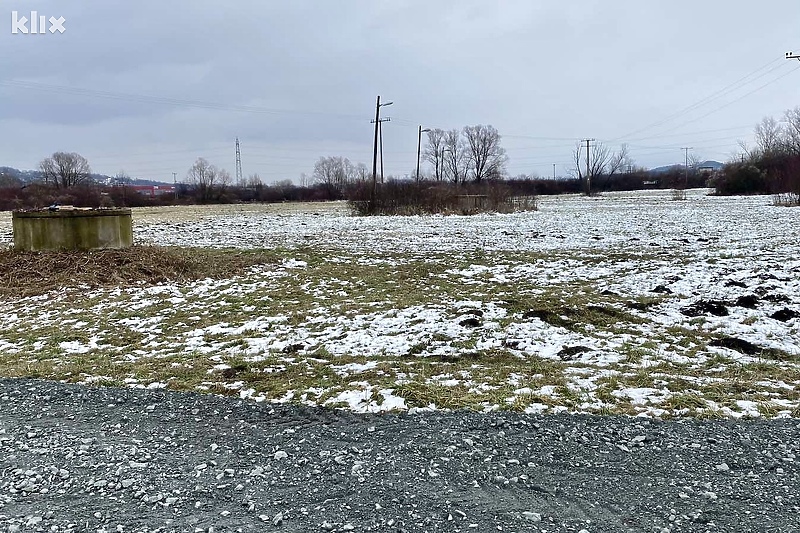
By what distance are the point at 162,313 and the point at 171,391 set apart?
136 inches

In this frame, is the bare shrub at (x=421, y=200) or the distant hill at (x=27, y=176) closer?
the bare shrub at (x=421, y=200)

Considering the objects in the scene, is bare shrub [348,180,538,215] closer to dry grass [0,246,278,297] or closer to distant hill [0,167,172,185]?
dry grass [0,246,278,297]

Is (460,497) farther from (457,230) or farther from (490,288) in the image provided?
(457,230)

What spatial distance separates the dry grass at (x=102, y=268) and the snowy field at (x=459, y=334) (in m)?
0.58

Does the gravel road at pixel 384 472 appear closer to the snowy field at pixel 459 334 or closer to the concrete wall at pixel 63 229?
the snowy field at pixel 459 334

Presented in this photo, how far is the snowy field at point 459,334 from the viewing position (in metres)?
4.28

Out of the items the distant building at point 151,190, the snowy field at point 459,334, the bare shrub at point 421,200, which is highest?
the distant building at point 151,190

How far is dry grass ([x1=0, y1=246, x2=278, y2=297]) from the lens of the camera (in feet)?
31.3

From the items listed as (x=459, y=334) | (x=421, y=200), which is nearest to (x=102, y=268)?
(x=459, y=334)

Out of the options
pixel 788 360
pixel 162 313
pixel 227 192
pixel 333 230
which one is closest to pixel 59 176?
pixel 227 192

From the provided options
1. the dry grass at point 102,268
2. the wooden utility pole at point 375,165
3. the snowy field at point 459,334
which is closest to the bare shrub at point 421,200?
the wooden utility pole at point 375,165

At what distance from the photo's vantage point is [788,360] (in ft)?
16.4

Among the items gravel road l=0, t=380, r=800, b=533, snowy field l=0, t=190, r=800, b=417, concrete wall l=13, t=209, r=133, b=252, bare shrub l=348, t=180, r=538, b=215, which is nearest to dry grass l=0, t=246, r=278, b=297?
concrete wall l=13, t=209, r=133, b=252

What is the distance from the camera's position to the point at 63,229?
11430mm
